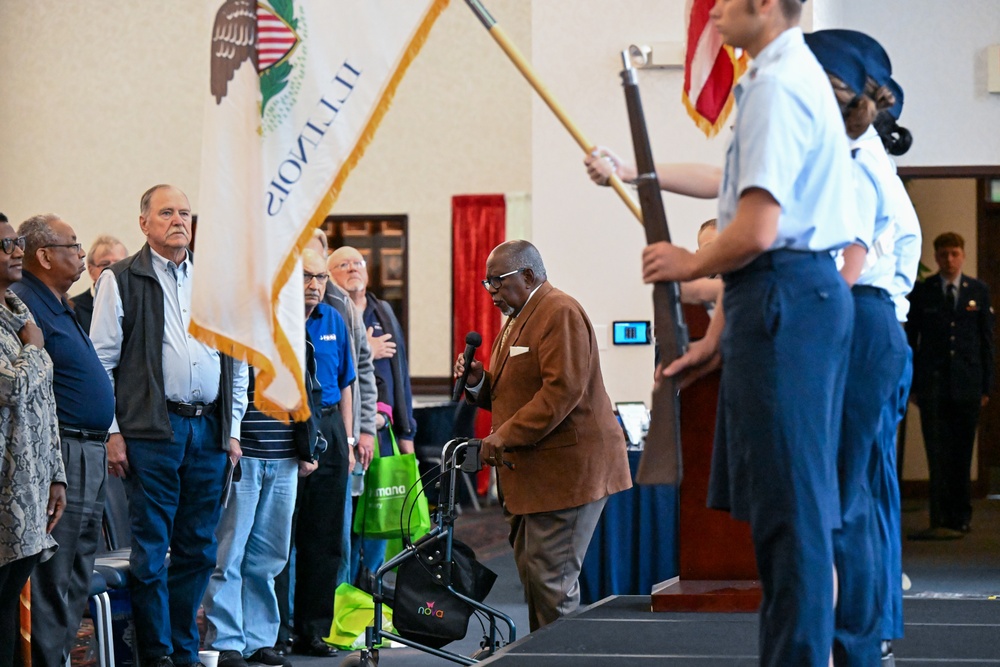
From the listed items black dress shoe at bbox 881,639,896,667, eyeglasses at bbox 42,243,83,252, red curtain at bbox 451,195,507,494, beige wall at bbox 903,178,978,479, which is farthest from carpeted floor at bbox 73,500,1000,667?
red curtain at bbox 451,195,507,494

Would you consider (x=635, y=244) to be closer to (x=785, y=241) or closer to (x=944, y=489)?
(x=944, y=489)

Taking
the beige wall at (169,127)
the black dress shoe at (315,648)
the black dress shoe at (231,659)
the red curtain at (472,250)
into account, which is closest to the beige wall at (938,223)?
the beige wall at (169,127)

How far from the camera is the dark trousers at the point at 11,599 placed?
12.3ft

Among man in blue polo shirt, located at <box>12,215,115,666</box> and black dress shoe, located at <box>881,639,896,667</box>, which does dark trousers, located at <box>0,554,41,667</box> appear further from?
black dress shoe, located at <box>881,639,896,667</box>

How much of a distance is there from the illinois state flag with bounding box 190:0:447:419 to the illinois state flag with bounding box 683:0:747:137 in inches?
43.1

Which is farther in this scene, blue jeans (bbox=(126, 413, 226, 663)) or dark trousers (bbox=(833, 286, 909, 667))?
blue jeans (bbox=(126, 413, 226, 663))

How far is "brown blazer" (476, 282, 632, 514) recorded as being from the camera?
169 inches

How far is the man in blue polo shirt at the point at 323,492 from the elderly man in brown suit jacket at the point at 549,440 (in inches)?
48.4

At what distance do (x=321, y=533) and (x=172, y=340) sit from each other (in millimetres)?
1289

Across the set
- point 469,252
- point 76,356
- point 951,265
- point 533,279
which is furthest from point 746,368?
point 469,252

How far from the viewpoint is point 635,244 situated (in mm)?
8086

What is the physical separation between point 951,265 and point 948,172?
3.79 ft

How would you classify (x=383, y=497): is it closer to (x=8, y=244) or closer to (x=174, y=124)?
(x=8, y=244)

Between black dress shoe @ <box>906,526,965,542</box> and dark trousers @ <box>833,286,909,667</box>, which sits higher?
dark trousers @ <box>833,286,909,667</box>
